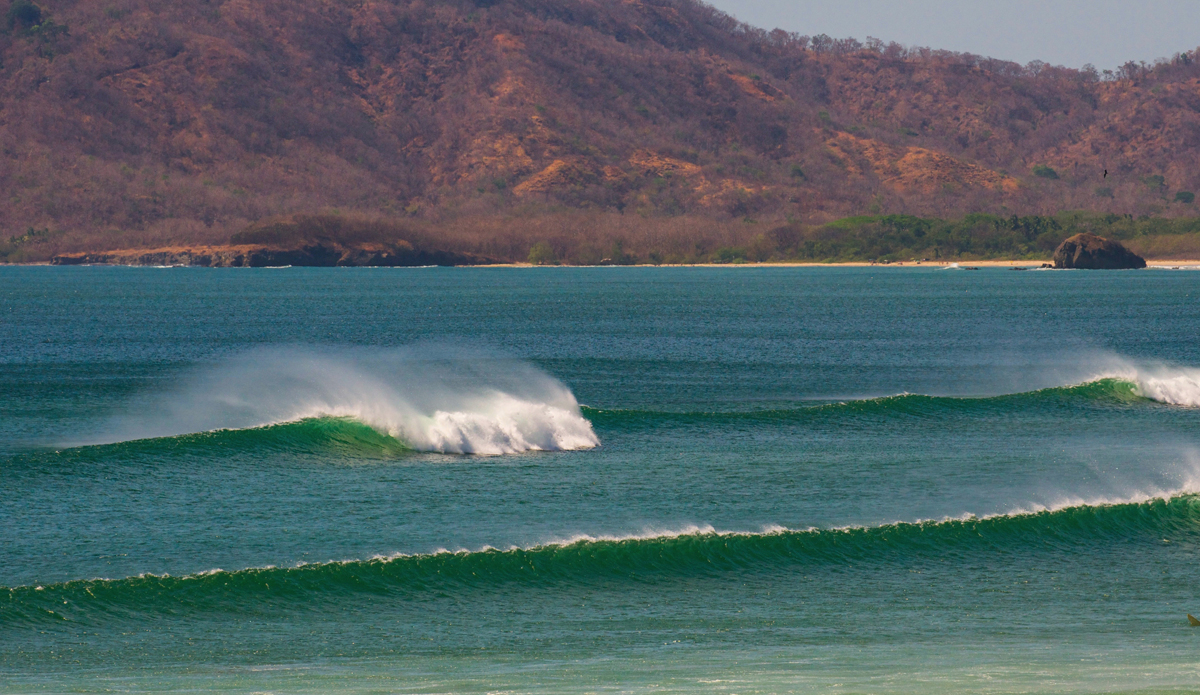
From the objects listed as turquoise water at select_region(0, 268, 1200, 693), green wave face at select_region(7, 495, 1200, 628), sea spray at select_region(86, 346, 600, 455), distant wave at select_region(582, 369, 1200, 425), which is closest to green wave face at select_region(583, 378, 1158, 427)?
distant wave at select_region(582, 369, 1200, 425)

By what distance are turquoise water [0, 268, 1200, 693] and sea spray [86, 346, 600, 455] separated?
21cm

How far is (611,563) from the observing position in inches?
846

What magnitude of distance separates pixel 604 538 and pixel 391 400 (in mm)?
19396

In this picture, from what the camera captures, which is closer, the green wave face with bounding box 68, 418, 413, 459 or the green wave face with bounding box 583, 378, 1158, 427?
the green wave face with bounding box 68, 418, 413, 459

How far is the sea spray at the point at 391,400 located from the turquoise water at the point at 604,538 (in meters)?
0.21

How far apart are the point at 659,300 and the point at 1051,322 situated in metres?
54.6

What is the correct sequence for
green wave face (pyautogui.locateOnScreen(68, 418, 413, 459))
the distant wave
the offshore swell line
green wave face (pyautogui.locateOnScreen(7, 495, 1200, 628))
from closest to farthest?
1. green wave face (pyautogui.locateOnScreen(7, 495, 1200, 628))
2. green wave face (pyautogui.locateOnScreen(68, 418, 413, 459))
3. the offshore swell line
4. the distant wave

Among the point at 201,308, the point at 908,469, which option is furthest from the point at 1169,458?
the point at 201,308

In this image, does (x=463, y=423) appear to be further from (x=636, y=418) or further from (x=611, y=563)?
(x=611, y=563)

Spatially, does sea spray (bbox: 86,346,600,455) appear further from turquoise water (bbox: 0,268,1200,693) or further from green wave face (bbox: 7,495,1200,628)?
green wave face (bbox: 7,495,1200,628)

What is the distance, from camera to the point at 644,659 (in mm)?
16516

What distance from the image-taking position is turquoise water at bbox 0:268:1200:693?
54.2ft

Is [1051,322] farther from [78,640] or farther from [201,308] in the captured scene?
[78,640]

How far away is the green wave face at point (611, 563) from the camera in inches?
759
